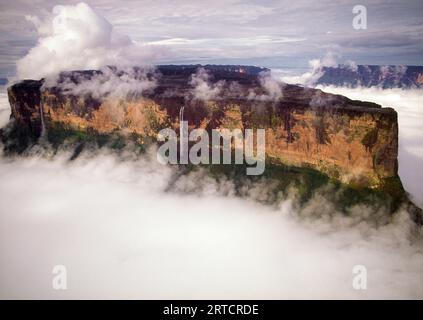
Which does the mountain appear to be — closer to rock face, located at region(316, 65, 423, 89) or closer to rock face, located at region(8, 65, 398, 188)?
rock face, located at region(8, 65, 398, 188)

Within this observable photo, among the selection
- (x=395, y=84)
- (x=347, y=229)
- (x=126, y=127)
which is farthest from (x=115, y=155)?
(x=395, y=84)

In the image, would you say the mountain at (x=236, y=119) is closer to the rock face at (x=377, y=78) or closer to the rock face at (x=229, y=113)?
the rock face at (x=229, y=113)

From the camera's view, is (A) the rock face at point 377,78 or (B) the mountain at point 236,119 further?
(A) the rock face at point 377,78

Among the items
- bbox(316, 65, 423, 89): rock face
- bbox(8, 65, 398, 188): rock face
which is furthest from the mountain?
bbox(316, 65, 423, 89): rock face

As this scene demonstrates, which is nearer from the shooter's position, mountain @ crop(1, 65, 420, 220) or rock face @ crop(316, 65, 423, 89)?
mountain @ crop(1, 65, 420, 220)

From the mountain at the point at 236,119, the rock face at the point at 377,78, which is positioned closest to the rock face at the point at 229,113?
the mountain at the point at 236,119
